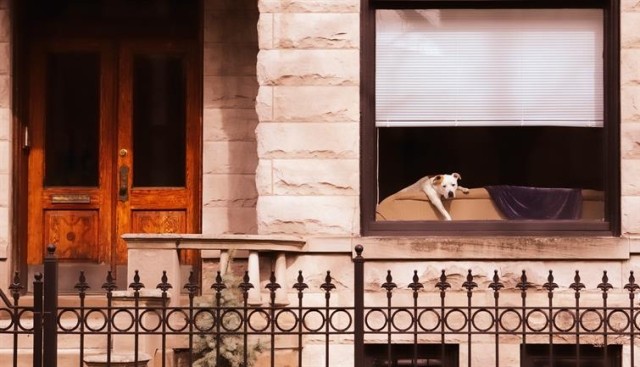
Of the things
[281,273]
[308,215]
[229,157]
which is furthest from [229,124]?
[281,273]

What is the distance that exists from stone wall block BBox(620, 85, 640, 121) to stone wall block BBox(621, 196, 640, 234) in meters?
0.65

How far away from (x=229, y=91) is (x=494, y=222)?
2.74 metres

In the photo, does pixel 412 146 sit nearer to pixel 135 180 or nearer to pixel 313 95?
pixel 313 95

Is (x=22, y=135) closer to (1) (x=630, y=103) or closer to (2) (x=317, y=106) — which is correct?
(2) (x=317, y=106)

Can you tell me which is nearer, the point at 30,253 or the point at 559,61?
the point at 559,61

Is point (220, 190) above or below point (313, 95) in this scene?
below

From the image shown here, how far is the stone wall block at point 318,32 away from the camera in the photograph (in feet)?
37.3

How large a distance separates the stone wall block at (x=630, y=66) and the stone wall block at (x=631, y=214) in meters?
0.94

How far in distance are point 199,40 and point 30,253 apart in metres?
2.52

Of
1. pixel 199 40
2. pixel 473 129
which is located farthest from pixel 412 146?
pixel 199 40

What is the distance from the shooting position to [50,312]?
942 centimetres

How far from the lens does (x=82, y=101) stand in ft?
43.1

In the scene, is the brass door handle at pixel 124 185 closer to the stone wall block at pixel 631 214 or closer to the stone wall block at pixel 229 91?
the stone wall block at pixel 229 91

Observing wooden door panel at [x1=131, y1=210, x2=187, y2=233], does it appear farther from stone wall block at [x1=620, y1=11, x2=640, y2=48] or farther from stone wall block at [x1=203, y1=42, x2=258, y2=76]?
stone wall block at [x1=620, y1=11, x2=640, y2=48]
